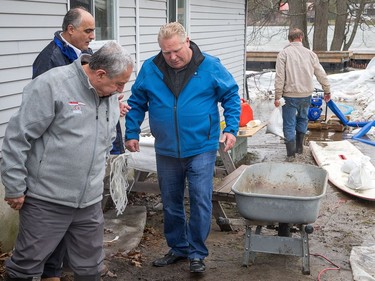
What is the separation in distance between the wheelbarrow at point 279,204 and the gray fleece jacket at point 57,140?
5.30ft

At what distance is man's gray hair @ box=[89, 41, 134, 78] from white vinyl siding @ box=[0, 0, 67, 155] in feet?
7.30

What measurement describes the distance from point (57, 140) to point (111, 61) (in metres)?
0.51

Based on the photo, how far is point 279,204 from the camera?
14.0 ft

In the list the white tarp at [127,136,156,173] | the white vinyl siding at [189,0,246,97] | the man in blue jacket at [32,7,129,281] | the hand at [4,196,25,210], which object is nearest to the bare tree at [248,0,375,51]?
the white vinyl siding at [189,0,246,97]

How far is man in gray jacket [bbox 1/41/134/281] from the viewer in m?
2.91

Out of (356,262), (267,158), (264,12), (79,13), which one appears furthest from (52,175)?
(264,12)

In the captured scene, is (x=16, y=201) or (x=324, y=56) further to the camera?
(x=324, y=56)

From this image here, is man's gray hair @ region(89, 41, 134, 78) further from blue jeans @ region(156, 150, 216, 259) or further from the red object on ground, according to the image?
the red object on ground

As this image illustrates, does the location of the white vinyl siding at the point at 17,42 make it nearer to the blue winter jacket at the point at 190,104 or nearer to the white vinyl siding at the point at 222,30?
the blue winter jacket at the point at 190,104

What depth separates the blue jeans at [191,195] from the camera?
430 centimetres

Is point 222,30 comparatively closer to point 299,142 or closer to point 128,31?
point 299,142

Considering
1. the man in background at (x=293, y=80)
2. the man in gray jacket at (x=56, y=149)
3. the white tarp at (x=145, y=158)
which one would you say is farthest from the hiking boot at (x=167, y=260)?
the man in background at (x=293, y=80)

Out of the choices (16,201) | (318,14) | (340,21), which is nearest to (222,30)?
(16,201)

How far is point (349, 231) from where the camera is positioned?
19.0 ft
